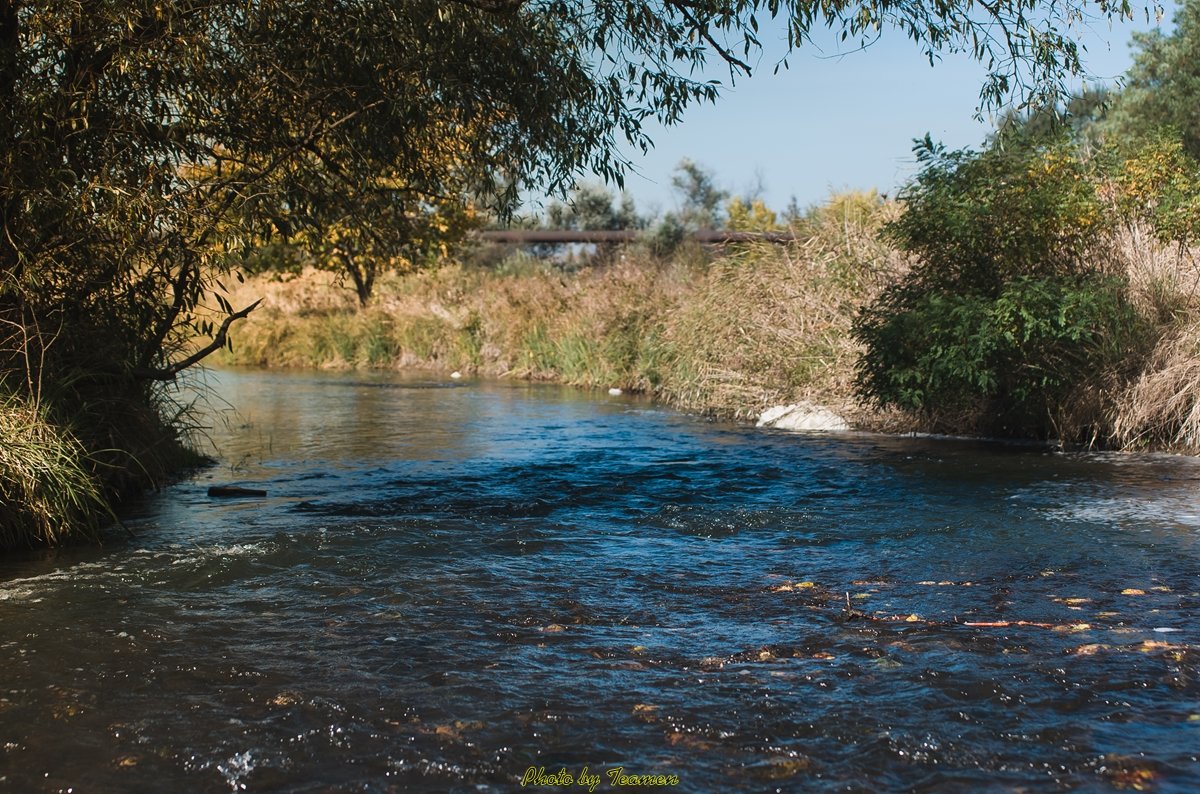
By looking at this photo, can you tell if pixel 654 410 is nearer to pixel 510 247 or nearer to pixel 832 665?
pixel 832 665

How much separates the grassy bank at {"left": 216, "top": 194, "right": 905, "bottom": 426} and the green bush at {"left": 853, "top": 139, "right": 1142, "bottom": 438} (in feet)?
5.40

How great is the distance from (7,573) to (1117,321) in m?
11.3

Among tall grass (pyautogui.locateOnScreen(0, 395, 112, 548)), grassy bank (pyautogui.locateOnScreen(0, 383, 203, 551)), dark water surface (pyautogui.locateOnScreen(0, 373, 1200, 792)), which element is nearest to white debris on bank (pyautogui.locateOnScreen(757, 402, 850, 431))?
dark water surface (pyautogui.locateOnScreen(0, 373, 1200, 792))

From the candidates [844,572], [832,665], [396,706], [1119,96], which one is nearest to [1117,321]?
[844,572]

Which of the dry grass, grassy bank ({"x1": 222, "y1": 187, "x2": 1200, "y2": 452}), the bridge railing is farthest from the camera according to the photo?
the bridge railing

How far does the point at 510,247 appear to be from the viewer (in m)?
40.6

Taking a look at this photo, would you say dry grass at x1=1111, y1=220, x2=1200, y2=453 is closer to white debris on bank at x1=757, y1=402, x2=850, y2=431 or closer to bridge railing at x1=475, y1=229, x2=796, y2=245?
white debris on bank at x1=757, y1=402, x2=850, y2=431

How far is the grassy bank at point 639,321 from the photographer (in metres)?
17.2

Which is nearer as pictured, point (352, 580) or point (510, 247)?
point (352, 580)

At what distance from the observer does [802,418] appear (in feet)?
54.9

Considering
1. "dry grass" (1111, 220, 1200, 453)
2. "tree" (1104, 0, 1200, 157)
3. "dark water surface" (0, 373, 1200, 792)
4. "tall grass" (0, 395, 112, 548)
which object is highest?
"tree" (1104, 0, 1200, 157)

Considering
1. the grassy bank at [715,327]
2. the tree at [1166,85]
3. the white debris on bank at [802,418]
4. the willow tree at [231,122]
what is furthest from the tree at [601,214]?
the willow tree at [231,122]

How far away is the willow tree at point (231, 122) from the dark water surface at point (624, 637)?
164cm

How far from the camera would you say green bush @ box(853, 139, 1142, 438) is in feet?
42.9
